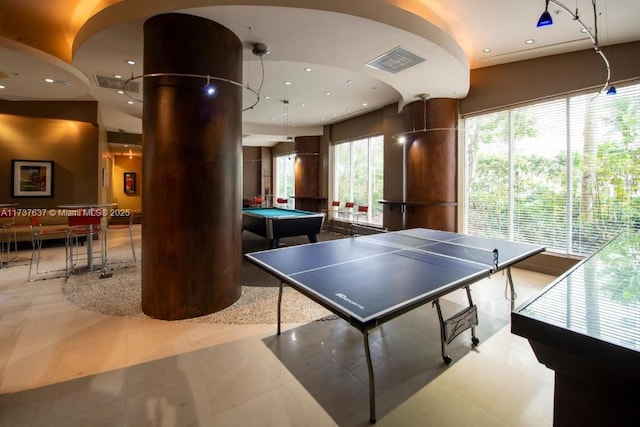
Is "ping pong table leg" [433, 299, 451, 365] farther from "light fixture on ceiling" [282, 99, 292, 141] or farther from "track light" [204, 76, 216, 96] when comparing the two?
"light fixture on ceiling" [282, 99, 292, 141]

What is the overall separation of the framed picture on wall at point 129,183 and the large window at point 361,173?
875cm

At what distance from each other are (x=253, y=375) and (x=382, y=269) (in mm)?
1274

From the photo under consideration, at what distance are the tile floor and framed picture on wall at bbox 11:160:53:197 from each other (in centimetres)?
519

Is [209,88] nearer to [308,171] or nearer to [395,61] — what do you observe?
[395,61]

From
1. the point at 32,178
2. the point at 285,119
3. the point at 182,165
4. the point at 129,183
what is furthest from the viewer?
the point at 129,183

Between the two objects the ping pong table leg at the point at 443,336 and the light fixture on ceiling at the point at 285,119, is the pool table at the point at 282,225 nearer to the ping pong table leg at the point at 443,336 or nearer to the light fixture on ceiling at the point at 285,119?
the light fixture on ceiling at the point at 285,119

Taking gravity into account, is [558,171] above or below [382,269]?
above

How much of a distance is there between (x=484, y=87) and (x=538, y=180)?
2.02m

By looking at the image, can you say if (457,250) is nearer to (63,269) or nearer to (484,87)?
(484,87)

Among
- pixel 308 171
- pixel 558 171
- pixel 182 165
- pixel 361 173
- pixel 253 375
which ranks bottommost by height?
pixel 253 375

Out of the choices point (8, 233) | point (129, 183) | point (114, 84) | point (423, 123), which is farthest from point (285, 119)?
point (129, 183)

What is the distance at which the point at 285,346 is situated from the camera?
106 inches

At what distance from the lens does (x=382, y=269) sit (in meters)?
2.30

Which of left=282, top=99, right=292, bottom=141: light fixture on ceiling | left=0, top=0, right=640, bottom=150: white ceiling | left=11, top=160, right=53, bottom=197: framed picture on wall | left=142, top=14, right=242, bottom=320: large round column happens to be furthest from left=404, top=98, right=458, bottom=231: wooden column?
left=11, top=160, right=53, bottom=197: framed picture on wall
